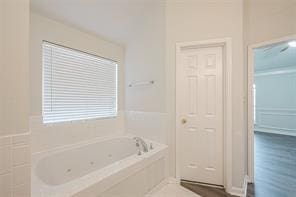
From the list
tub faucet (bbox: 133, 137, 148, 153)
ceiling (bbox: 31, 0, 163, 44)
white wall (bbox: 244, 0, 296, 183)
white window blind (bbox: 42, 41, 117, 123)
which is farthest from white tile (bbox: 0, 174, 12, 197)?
white wall (bbox: 244, 0, 296, 183)

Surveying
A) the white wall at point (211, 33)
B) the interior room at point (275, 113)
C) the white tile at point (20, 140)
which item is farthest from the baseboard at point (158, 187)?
the white tile at point (20, 140)

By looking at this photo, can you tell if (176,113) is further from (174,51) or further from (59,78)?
(59,78)

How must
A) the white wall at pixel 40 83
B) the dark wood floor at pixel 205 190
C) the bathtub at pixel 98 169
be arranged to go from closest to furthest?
the bathtub at pixel 98 169, the white wall at pixel 40 83, the dark wood floor at pixel 205 190

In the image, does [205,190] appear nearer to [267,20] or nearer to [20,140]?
[20,140]

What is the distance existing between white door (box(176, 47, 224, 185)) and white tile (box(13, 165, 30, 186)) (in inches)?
76.2

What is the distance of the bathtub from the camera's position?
147cm

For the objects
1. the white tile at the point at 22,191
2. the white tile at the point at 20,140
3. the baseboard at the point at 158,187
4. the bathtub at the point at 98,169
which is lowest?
the baseboard at the point at 158,187

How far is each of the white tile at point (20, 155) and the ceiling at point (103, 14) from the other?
6.01 ft

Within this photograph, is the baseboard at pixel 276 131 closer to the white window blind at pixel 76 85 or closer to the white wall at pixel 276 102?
the white wall at pixel 276 102

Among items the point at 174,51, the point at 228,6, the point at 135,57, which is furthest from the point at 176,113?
the point at 228,6

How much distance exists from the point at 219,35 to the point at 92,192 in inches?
93.2

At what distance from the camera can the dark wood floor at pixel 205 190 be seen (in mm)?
2312

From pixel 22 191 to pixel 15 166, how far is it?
0.51 ft

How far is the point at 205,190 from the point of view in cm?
242
